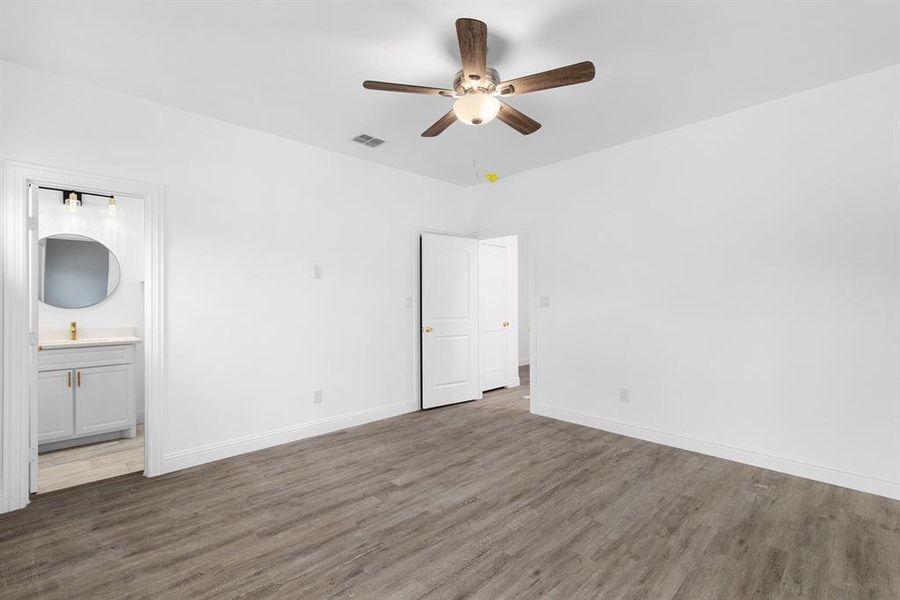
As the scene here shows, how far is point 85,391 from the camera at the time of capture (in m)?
3.76

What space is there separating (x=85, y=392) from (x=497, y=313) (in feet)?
15.2

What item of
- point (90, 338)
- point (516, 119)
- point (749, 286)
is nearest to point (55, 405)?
point (90, 338)

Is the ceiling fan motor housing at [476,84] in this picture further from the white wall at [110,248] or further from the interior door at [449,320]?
the white wall at [110,248]

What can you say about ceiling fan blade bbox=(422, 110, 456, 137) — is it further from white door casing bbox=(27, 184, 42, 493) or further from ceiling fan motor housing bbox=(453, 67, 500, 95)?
white door casing bbox=(27, 184, 42, 493)

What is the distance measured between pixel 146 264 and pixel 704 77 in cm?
427

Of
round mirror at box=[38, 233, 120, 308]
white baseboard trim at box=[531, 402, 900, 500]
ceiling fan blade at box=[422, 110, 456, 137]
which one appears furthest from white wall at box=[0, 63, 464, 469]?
white baseboard trim at box=[531, 402, 900, 500]

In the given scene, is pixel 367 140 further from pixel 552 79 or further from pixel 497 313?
pixel 497 313

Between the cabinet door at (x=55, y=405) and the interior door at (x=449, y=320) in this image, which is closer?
the cabinet door at (x=55, y=405)

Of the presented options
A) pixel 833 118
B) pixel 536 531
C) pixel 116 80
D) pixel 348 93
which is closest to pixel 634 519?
pixel 536 531

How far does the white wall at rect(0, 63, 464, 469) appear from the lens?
2.95 metres

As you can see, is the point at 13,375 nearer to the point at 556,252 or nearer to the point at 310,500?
the point at 310,500

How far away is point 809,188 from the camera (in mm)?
3037

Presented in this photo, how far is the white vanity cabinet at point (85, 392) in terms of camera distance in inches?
141

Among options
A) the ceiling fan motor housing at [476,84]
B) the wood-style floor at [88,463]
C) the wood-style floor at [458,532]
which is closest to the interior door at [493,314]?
the wood-style floor at [458,532]
